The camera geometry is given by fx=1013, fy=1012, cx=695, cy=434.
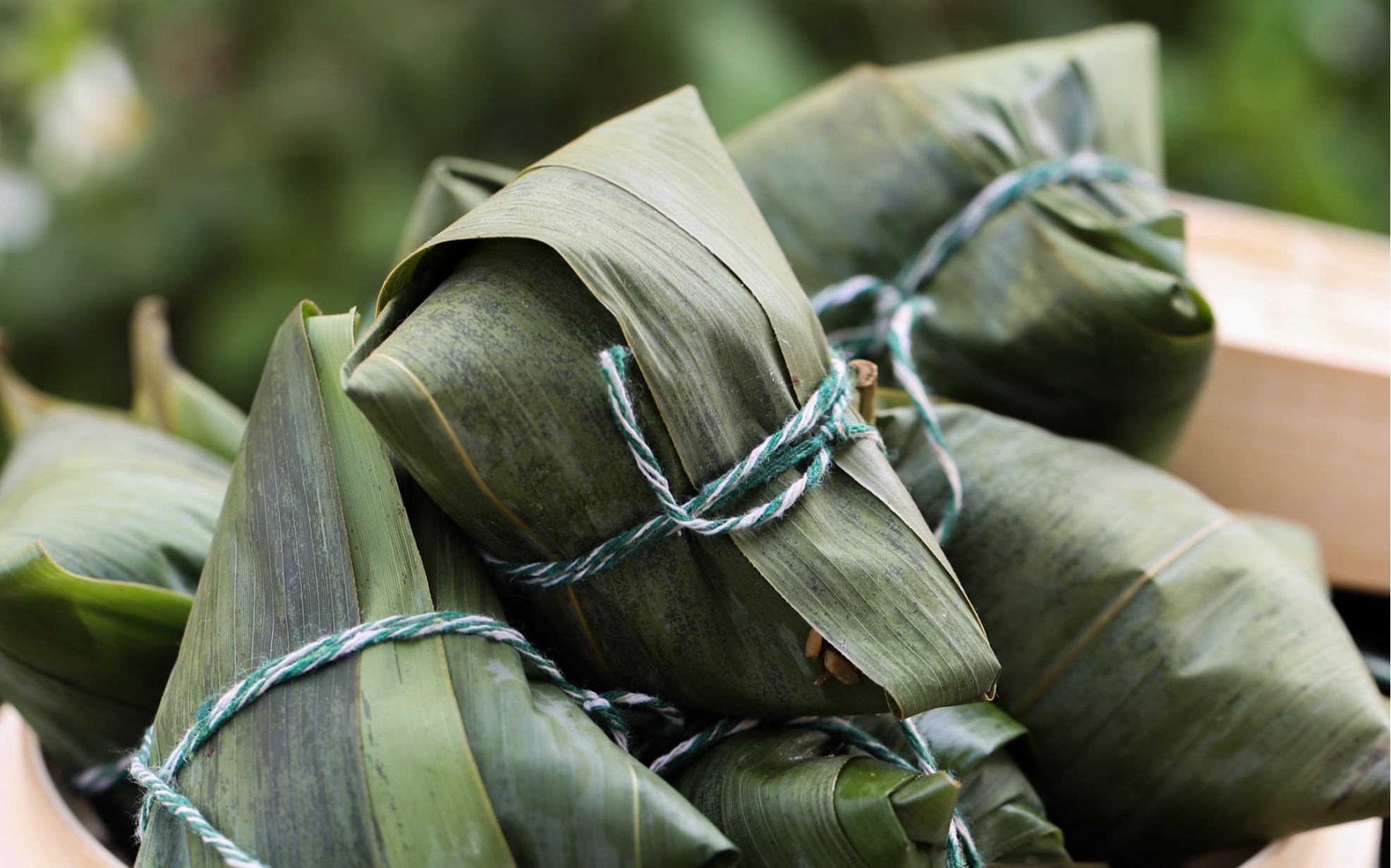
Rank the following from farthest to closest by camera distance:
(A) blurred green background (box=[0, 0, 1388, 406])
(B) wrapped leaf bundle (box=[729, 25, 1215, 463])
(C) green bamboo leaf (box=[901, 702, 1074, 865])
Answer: (A) blurred green background (box=[0, 0, 1388, 406])
(B) wrapped leaf bundle (box=[729, 25, 1215, 463])
(C) green bamboo leaf (box=[901, 702, 1074, 865])

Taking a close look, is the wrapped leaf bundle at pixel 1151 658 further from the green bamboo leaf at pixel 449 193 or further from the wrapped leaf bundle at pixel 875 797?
the green bamboo leaf at pixel 449 193

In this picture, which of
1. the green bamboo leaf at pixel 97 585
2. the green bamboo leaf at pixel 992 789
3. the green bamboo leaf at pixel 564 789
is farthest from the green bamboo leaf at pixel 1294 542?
the green bamboo leaf at pixel 97 585

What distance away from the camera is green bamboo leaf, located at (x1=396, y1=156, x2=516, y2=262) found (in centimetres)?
75

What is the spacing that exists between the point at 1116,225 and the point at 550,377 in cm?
49

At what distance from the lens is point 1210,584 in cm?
66

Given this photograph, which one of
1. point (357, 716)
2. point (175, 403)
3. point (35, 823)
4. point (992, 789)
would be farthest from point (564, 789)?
point (175, 403)

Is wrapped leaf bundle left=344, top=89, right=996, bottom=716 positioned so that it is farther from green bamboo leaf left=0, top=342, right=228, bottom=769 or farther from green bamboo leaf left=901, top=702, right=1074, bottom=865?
green bamboo leaf left=0, top=342, right=228, bottom=769

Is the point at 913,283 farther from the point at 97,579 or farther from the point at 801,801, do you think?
the point at 97,579

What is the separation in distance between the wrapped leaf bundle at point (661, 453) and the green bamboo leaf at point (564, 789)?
2.5 inches

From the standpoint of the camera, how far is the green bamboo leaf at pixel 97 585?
1.95 ft

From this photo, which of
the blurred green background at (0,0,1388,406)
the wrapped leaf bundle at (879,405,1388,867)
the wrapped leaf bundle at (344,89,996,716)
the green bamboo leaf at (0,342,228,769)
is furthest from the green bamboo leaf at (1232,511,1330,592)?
the blurred green background at (0,0,1388,406)

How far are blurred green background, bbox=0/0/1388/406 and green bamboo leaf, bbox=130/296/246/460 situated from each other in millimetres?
1062

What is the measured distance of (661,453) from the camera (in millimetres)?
495

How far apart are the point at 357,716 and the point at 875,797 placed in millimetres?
243
